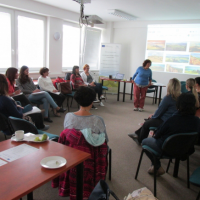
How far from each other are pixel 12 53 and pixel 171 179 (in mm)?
4664

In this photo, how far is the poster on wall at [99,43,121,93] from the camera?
25.6ft

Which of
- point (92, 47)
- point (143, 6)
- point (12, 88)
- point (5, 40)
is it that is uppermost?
point (143, 6)

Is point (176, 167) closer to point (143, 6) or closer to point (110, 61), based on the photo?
point (143, 6)

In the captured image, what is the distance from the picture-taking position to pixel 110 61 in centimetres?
786

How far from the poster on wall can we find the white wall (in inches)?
17.4

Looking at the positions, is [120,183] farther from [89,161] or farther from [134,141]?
[134,141]

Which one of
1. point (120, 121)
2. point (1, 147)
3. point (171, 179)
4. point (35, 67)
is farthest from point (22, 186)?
point (35, 67)

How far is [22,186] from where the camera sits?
1158 millimetres

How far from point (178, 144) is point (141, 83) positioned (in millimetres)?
3781

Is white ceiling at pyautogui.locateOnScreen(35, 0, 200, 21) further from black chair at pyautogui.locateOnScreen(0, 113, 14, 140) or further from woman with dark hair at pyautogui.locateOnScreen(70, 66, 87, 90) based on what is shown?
black chair at pyautogui.locateOnScreen(0, 113, 14, 140)

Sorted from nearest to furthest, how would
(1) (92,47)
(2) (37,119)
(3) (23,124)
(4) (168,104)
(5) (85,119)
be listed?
(5) (85,119)
(3) (23,124)
(4) (168,104)
(2) (37,119)
(1) (92,47)

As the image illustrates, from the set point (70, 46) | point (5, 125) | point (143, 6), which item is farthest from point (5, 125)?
point (70, 46)

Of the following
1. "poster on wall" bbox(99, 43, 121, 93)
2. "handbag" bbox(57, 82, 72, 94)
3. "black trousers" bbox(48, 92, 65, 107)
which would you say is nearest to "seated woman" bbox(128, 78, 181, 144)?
"black trousers" bbox(48, 92, 65, 107)

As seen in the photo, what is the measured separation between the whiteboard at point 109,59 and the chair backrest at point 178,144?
594 centimetres
